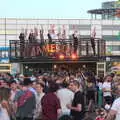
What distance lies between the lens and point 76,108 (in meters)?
12.9

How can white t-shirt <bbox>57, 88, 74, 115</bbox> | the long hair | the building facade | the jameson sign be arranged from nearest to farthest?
the long hair
white t-shirt <bbox>57, 88, 74, 115</bbox>
the jameson sign
the building facade

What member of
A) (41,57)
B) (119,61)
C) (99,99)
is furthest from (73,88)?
(119,61)

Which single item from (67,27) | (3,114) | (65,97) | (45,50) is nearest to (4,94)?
(3,114)

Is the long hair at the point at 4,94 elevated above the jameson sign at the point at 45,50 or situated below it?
below

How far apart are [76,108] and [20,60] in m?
20.8

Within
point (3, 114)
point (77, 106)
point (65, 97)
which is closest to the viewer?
point (3, 114)

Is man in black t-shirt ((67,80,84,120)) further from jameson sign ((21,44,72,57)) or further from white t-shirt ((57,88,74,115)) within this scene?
jameson sign ((21,44,72,57))

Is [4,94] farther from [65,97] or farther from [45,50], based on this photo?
[45,50]

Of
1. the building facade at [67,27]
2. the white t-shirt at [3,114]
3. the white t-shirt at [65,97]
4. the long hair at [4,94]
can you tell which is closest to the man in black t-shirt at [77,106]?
the white t-shirt at [65,97]

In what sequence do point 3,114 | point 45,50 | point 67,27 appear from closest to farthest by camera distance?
point 3,114, point 45,50, point 67,27

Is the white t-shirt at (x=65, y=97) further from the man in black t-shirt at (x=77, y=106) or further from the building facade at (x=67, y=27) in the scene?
the building facade at (x=67, y=27)

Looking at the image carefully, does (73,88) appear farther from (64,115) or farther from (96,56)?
(96,56)

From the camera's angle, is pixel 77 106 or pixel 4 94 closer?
pixel 4 94

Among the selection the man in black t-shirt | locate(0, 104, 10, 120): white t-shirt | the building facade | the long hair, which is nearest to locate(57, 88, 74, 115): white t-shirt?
the man in black t-shirt
